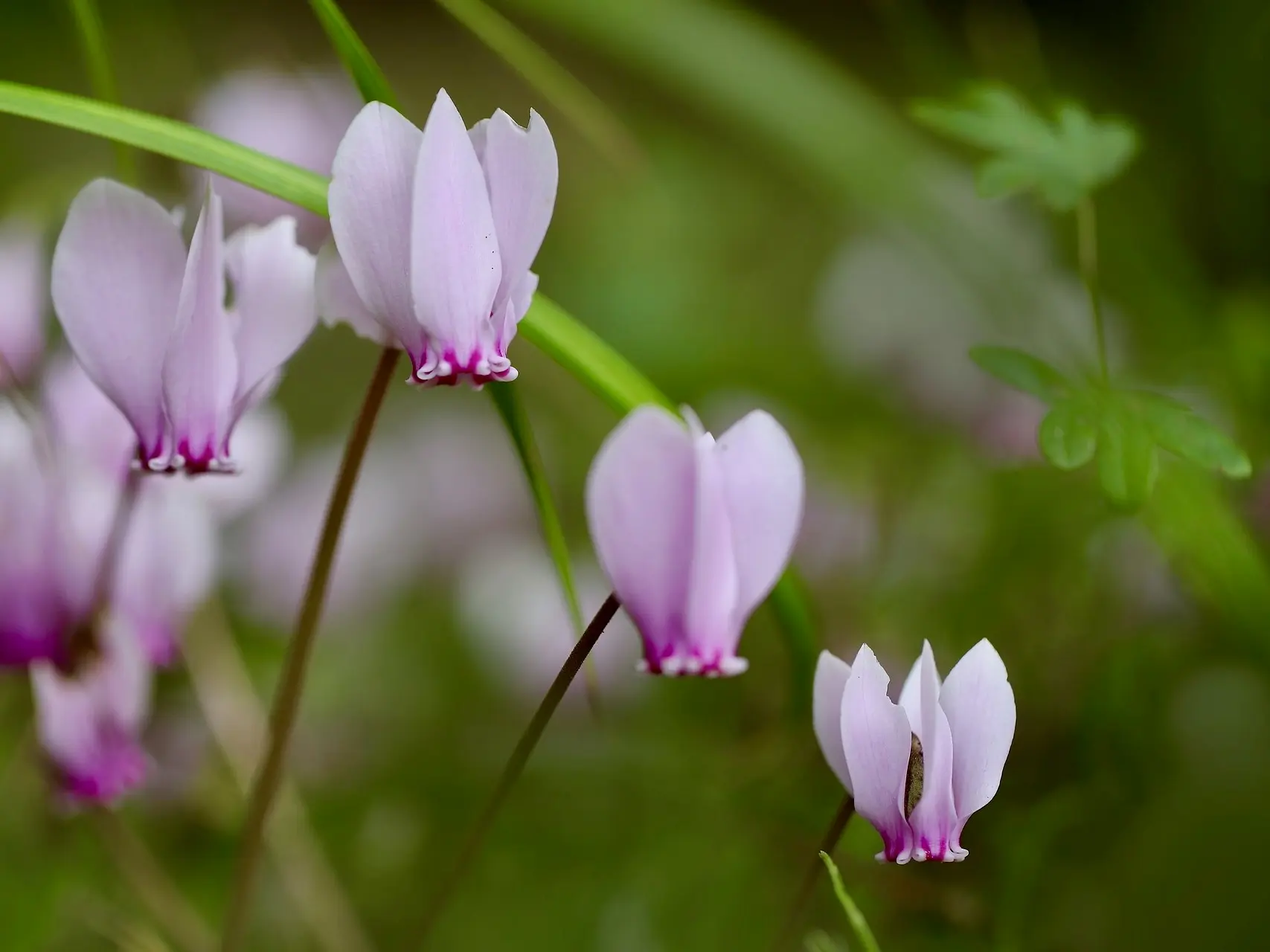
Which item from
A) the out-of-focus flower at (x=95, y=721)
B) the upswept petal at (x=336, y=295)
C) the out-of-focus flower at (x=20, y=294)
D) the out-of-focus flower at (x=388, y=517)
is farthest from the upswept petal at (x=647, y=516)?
the out-of-focus flower at (x=388, y=517)

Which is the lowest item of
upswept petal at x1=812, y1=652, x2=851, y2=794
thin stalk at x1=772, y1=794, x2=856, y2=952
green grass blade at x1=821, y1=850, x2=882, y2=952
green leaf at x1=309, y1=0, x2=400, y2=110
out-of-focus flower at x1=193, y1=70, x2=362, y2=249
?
green grass blade at x1=821, y1=850, x2=882, y2=952

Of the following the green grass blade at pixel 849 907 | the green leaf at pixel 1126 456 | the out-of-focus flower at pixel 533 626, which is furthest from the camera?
the out-of-focus flower at pixel 533 626

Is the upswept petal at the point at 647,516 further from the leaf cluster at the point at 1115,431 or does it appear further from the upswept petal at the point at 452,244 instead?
the leaf cluster at the point at 1115,431

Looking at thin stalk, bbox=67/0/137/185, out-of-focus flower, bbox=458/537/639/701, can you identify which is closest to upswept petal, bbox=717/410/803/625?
thin stalk, bbox=67/0/137/185

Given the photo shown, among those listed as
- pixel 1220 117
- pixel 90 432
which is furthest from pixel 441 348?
pixel 1220 117

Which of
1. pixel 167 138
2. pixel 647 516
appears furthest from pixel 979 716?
pixel 167 138

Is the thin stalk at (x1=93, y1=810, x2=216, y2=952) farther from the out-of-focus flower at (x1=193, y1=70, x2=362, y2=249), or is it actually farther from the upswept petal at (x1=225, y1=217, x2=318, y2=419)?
the out-of-focus flower at (x1=193, y1=70, x2=362, y2=249)

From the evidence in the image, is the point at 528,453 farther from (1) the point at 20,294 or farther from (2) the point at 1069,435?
(1) the point at 20,294

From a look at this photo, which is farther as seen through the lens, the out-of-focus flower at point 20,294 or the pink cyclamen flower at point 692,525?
the out-of-focus flower at point 20,294
